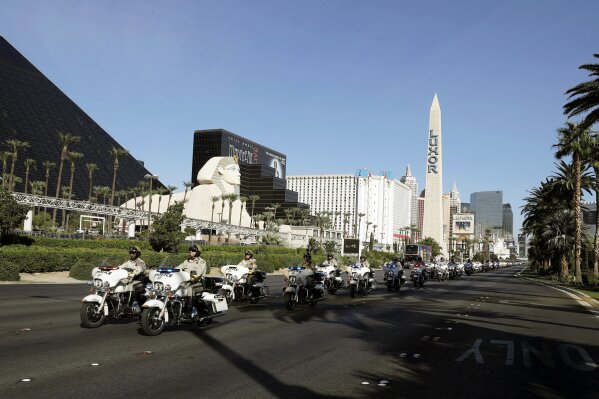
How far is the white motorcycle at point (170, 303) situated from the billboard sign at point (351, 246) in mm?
53678

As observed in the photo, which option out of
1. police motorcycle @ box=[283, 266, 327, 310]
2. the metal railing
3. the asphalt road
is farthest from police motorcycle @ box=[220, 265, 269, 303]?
the metal railing

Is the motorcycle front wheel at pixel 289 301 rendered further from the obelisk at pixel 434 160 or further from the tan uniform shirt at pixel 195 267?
the obelisk at pixel 434 160

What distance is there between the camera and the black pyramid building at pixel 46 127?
137500 mm

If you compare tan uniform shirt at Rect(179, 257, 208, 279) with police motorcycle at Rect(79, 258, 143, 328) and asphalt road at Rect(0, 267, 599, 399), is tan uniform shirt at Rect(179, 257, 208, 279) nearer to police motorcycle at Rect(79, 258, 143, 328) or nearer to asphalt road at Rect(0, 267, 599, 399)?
police motorcycle at Rect(79, 258, 143, 328)

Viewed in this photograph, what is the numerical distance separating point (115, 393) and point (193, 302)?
522 cm

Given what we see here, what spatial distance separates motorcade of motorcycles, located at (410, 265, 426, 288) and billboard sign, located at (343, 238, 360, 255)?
110 ft

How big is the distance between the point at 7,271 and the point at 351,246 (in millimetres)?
45912

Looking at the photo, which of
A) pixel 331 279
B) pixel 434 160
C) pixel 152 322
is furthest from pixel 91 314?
pixel 434 160

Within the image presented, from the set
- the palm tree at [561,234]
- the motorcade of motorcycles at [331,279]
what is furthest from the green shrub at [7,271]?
the palm tree at [561,234]

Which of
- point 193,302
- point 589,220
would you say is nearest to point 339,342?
point 193,302

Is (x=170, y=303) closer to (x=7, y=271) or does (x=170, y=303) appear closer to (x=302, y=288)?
(x=302, y=288)

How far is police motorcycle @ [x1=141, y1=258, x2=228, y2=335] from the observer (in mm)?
10078

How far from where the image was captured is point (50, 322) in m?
11.5

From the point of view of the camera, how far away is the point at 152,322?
398 inches
